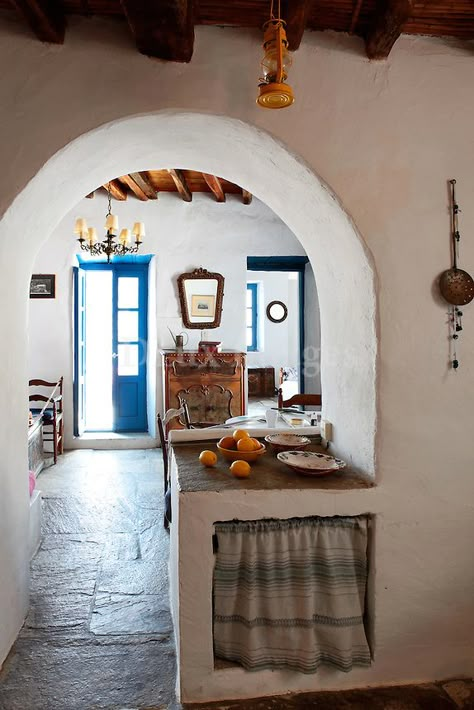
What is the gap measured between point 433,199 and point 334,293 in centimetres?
63

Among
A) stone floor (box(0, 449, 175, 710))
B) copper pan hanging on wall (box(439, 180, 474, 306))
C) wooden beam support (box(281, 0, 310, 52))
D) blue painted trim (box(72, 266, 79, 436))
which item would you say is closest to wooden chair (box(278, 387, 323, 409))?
stone floor (box(0, 449, 175, 710))

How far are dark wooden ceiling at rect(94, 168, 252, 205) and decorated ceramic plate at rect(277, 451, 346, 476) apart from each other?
3546mm

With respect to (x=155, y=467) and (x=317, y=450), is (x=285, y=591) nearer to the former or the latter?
(x=317, y=450)

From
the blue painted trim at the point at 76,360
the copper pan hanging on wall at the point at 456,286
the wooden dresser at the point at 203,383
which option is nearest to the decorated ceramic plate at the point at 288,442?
the copper pan hanging on wall at the point at 456,286

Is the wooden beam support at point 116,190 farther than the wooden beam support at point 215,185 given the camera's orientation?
Yes

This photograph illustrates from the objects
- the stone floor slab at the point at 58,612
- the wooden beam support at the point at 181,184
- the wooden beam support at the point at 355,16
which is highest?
the wooden beam support at the point at 181,184

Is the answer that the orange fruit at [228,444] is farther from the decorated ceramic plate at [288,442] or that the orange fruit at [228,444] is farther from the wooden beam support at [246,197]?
the wooden beam support at [246,197]

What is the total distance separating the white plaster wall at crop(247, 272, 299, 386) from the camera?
10016 millimetres

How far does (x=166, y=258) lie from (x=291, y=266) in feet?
5.37

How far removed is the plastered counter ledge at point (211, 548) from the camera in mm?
1941

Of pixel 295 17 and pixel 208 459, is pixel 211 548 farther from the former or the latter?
pixel 295 17

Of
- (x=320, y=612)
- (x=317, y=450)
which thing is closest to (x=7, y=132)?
(x=317, y=450)

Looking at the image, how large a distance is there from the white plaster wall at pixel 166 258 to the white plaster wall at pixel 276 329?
371 cm

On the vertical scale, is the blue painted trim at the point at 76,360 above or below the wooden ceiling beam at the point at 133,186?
below
